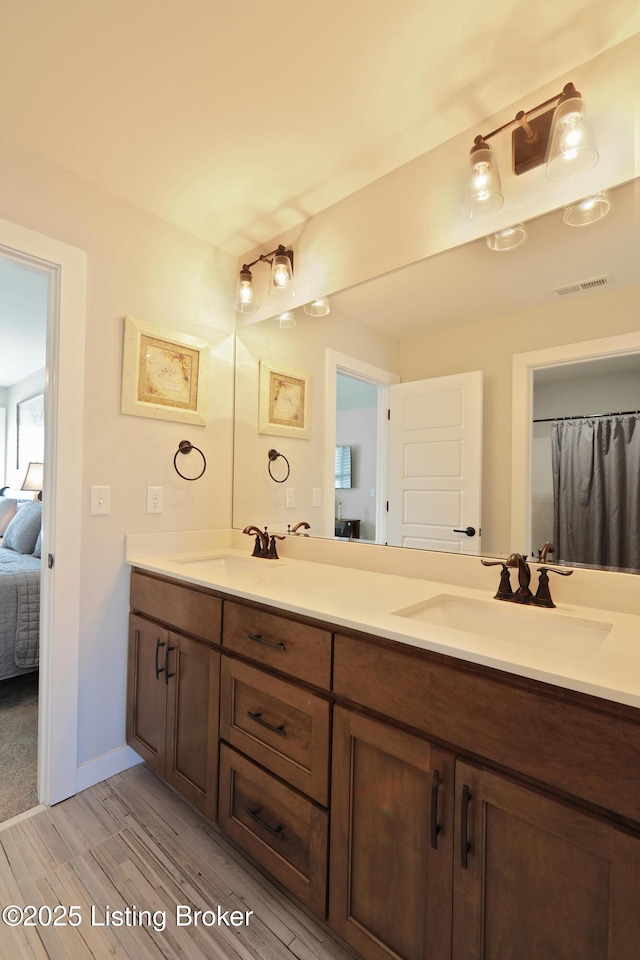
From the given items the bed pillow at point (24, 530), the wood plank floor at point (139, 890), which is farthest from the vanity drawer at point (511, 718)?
the bed pillow at point (24, 530)

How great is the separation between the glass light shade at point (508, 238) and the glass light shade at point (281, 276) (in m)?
0.89

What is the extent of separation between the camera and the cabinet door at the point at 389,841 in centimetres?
91

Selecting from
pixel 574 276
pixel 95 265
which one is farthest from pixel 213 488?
pixel 574 276

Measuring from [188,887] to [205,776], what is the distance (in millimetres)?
275

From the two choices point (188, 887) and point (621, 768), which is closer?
point (621, 768)

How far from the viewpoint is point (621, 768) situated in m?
0.72

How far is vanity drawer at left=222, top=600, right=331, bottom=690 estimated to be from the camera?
3.76 feet

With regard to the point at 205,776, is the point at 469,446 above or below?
above

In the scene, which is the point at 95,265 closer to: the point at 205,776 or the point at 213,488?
the point at 213,488

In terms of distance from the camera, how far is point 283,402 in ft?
7.07

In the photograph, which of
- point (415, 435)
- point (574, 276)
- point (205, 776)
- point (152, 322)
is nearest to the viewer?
point (574, 276)

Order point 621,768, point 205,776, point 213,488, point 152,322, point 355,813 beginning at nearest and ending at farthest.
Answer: point 621,768, point 355,813, point 205,776, point 152,322, point 213,488

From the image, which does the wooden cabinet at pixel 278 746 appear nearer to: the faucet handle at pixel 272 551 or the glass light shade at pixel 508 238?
the faucet handle at pixel 272 551

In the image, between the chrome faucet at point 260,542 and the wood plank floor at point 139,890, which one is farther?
the chrome faucet at point 260,542
